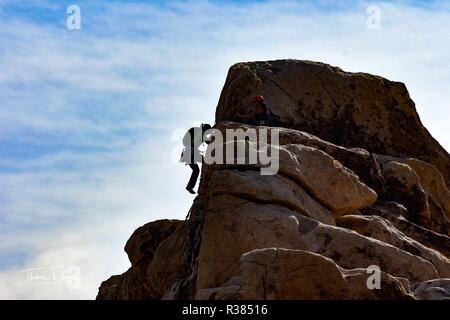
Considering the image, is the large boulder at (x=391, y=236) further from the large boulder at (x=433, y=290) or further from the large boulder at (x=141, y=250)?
the large boulder at (x=141, y=250)

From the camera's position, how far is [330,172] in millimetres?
31781

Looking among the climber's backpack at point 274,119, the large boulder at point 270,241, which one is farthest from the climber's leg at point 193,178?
the large boulder at point 270,241

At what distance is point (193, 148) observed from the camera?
1433 inches

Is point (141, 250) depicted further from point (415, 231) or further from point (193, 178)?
point (415, 231)

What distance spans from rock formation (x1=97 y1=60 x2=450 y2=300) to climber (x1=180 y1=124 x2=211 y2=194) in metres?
1.97

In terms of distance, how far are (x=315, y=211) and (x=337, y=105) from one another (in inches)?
485

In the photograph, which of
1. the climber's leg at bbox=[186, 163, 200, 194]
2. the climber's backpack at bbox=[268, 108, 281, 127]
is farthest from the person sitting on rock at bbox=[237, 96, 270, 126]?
the climber's leg at bbox=[186, 163, 200, 194]

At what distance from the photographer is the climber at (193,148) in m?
35.8

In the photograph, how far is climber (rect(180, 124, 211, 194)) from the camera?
35812 millimetres

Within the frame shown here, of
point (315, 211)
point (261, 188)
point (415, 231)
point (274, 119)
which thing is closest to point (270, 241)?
point (261, 188)

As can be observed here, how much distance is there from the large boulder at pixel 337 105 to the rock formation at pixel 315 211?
55 millimetres
